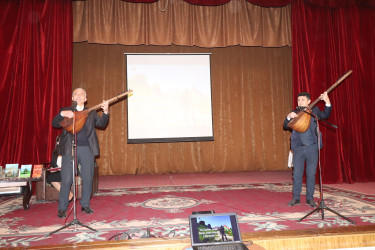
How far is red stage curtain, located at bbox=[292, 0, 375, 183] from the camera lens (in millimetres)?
5285

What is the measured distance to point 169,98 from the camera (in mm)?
6887

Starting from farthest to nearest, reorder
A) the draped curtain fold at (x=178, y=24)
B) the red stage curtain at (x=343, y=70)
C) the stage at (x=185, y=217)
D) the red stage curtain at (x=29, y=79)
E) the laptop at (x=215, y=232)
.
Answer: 1. the draped curtain fold at (x=178, y=24)
2. the red stage curtain at (x=343, y=70)
3. the red stage curtain at (x=29, y=79)
4. the stage at (x=185, y=217)
5. the laptop at (x=215, y=232)

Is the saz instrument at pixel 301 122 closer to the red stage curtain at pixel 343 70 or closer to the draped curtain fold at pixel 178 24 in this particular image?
the red stage curtain at pixel 343 70

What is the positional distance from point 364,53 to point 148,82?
4.53 meters

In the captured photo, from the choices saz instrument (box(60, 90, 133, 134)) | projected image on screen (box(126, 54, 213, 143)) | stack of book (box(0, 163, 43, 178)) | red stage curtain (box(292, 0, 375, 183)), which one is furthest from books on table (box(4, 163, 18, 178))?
red stage curtain (box(292, 0, 375, 183))

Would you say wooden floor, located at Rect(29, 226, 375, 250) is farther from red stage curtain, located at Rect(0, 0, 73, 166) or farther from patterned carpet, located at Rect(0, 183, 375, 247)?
red stage curtain, located at Rect(0, 0, 73, 166)

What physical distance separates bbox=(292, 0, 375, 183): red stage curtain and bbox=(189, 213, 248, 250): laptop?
13.8 feet

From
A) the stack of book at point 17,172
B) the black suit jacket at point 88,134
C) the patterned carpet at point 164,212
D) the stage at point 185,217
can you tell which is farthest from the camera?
the stack of book at point 17,172

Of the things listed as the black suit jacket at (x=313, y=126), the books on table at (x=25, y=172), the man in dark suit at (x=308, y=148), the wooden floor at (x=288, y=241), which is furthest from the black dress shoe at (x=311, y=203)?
the books on table at (x=25, y=172)

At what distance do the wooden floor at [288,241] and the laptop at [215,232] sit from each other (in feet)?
0.27

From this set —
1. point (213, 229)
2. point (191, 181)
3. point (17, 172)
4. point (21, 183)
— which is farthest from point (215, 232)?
point (191, 181)

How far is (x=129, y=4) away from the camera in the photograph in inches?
228

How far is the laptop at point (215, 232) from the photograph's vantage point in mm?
1550

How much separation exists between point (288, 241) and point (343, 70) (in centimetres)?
467
